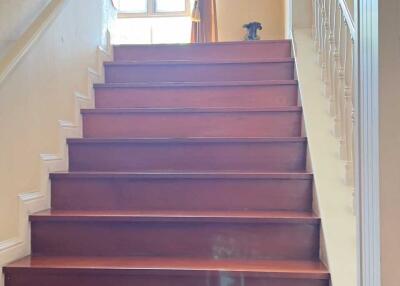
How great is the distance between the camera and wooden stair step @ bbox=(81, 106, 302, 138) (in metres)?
2.48

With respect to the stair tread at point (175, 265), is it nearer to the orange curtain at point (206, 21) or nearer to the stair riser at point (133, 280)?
the stair riser at point (133, 280)

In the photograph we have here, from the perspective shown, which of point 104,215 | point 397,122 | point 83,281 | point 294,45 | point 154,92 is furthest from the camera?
point 294,45

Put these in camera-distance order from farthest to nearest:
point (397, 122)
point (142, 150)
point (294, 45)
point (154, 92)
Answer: point (294, 45) → point (154, 92) → point (142, 150) → point (397, 122)

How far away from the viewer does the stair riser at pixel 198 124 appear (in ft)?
8.14

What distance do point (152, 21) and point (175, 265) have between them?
4269mm

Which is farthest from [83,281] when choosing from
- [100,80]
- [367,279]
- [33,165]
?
[100,80]

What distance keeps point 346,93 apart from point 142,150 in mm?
1052

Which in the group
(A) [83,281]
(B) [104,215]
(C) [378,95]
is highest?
(C) [378,95]

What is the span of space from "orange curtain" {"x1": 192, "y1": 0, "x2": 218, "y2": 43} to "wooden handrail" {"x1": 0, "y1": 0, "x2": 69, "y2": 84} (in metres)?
2.60

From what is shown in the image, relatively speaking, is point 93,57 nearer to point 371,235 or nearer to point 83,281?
point 83,281

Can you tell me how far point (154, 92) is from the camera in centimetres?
277

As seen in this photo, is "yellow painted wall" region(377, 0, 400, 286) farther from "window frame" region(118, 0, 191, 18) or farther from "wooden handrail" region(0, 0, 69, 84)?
"window frame" region(118, 0, 191, 18)

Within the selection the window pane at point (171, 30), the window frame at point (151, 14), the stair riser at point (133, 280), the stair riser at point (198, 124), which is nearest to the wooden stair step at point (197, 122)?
the stair riser at point (198, 124)

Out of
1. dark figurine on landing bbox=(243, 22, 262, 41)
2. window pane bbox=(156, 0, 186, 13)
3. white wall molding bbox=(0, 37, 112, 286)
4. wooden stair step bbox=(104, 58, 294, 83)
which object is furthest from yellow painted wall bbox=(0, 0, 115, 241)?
window pane bbox=(156, 0, 186, 13)
